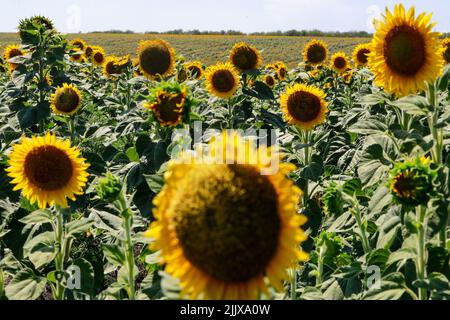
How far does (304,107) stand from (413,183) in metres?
1.96

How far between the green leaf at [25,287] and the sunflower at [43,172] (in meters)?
0.31

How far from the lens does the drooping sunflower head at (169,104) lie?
1978 mm

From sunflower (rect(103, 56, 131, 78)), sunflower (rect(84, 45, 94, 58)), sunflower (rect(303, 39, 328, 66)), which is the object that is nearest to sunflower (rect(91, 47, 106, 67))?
sunflower (rect(84, 45, 94, 58))

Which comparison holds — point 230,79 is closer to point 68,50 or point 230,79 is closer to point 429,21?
point 68,50

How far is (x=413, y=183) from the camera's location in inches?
66.7

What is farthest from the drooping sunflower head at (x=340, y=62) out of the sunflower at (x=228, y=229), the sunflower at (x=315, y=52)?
the sunflower at (x=228, y=229)

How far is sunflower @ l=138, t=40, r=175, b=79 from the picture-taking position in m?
4.13

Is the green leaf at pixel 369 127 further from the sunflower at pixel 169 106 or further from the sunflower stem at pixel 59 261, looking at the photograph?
the sunflower stem at pixel 59 261

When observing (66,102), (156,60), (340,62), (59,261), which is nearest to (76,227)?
(59,261)

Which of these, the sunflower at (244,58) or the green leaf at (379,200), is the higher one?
the sunflower at (244,58)

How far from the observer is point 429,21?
7.94 feet

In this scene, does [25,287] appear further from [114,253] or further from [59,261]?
[114,253]
